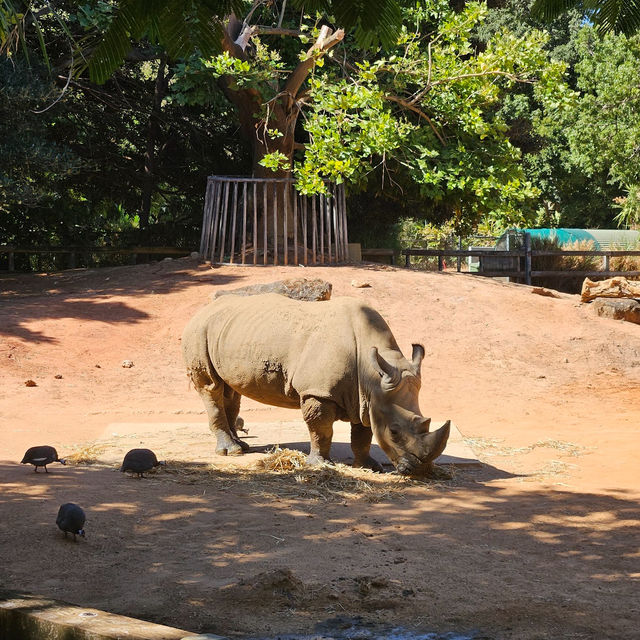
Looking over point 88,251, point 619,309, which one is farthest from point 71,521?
point 88,251

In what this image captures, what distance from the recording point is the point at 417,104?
20031mm

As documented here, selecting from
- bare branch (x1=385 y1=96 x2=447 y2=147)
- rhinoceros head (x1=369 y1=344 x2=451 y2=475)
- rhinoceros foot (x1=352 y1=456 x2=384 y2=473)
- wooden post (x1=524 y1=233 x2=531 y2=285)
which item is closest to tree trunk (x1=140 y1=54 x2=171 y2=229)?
bare branch (x1=385 y1=96 x2=447 y2=147)

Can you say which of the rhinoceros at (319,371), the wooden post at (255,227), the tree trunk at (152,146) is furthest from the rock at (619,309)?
the tree trunk at (152,146)

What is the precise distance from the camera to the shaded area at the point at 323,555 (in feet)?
14.6

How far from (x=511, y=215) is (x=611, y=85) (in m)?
9.43

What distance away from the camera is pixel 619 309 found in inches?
673

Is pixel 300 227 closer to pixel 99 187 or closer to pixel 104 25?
pixel 99 187

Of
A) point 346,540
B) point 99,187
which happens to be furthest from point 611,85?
point 346,540

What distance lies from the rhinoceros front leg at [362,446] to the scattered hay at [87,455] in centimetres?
240

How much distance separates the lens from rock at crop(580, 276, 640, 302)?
18.0 metres

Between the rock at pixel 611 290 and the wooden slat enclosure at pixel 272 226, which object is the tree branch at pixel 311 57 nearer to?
the wooden slat enclosure at pixel 272 226

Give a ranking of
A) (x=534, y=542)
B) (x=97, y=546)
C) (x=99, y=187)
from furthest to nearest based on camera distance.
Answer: (x=99, y=187) → (x=534, y=542) → (x=97, y=546)

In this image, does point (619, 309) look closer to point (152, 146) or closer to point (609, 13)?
point (152, 146)

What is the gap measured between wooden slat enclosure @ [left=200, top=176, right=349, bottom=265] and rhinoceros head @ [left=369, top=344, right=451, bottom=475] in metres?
11.3
